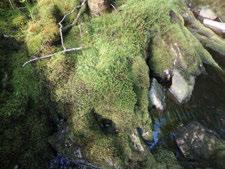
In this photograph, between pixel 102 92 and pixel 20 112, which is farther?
pixel 102 92

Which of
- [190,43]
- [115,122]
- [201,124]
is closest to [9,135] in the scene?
[115,122]

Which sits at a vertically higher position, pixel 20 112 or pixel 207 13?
pixel 20 112

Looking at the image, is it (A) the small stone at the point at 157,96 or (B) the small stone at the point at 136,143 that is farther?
(A) the small stone at the point at 157,96

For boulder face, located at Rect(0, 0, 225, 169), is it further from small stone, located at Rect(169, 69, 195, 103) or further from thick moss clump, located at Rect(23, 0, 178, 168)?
small stone, located at Rect(169, 69, 195, 103)

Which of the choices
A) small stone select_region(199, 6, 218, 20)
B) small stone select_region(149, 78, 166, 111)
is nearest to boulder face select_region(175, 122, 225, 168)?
small stone select_region(149, 78, 166, 111)

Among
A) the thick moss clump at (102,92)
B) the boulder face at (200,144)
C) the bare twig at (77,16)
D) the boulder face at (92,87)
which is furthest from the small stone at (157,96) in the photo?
the bare twig at (77,16)

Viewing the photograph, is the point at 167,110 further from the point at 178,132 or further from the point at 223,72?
the point at 223,72

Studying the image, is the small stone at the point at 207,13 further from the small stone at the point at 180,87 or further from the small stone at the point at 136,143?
the small stone at the point at 136,143

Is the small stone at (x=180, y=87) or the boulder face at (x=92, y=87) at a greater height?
the boulder face at (x=92, y=87)

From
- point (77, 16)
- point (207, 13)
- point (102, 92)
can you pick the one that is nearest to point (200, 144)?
point (102, 92)

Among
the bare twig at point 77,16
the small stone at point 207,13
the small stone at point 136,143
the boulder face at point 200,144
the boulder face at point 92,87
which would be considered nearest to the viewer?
the boulder face at point 92,87

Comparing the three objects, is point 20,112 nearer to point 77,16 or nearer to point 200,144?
point 77,16
